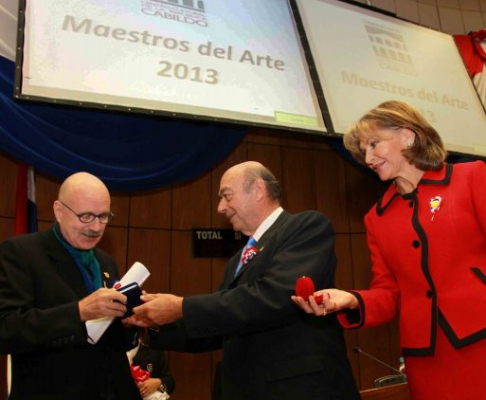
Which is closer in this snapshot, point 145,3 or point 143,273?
point 143,273

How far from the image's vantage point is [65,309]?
4.99 feet

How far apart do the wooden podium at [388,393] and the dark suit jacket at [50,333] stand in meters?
1.21

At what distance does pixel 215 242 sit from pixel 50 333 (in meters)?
2.51

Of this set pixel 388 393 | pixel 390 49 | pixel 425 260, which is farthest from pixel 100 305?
pixel 390 49

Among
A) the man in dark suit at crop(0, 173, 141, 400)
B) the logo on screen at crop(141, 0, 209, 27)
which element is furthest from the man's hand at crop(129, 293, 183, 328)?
the logo on screen at crop(141, 0, 209, 27)

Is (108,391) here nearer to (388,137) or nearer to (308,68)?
(388,137)

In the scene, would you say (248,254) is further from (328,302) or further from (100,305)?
(100,305)

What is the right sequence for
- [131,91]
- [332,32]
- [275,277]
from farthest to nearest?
[332,32] < [131,91] < [275,277]

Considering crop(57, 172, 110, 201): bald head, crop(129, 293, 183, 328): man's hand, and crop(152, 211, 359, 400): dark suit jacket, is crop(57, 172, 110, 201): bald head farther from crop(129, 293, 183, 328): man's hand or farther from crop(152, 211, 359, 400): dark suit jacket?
crop(152, 211, 359, 400): dark suit jacket

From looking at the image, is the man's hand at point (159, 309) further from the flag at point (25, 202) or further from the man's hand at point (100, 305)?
the flag at point (25, 202)

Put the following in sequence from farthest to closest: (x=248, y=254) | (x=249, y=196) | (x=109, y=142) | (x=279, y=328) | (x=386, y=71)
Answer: (x=386, y=71), (x=109, y=142), (x=249, y=196), (x=248, y=254), (x=279, y=328)

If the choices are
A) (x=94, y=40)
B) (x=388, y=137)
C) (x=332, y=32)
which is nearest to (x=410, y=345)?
(x=388, y=137)

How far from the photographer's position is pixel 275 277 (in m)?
1.61

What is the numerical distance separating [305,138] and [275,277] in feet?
10.6
